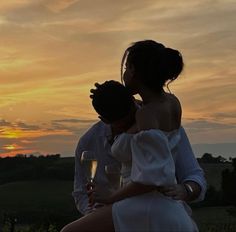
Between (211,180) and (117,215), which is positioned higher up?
(117,215)

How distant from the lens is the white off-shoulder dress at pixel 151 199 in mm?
2711

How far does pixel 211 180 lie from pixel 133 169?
84.9 feet

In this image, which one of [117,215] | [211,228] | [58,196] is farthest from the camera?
→ [58,196]

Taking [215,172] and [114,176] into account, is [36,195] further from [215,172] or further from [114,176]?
[114,176]

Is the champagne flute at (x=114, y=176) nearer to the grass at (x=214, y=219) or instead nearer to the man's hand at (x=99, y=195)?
the man's hand at (x=99, y=195)

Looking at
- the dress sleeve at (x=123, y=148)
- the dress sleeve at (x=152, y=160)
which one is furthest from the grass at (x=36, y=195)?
the dress sleeve at (x=152, y=160)

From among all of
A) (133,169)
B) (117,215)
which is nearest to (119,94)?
(133,169)

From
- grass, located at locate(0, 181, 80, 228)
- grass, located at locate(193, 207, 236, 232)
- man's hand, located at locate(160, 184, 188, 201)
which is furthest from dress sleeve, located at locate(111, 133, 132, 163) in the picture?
grass, located at locate(0, 181, 80, 228)

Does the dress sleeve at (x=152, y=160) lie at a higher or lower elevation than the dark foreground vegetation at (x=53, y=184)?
higher

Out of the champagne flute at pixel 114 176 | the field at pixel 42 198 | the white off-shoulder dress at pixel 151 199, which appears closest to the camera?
the white off-shoulder dress at pixel 151 199

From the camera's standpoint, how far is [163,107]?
9.35ft

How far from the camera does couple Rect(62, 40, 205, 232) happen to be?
8.95ft

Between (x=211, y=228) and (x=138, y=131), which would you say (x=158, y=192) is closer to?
(x=138, y=131)

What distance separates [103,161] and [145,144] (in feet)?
2.42
